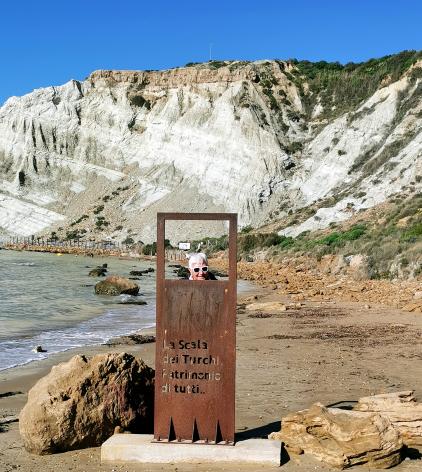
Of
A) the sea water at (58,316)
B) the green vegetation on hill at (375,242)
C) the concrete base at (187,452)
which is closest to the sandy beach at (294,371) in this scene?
the concrete base at (187,452)

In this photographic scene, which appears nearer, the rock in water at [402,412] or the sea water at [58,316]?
the rock in water at [402,412]

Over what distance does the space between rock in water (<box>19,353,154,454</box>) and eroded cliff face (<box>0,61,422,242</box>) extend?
169ft

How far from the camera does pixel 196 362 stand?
600 cm

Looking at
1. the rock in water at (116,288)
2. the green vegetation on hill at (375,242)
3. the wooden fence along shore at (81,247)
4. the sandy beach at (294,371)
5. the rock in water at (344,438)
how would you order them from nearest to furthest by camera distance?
the rock in water at (344,438) → the sandy beach at (294,371) → the green vegetation on hill at (375,242) → the rock in water at (116,288) → the wooden fence along shore at (81,247)

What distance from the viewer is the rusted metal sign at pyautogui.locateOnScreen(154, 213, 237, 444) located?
5.96 metres

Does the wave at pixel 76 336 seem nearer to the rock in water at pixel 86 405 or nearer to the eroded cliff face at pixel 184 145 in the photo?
the rock in water at pixel 86 405

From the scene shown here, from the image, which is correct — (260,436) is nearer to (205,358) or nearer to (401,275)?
(205,358)

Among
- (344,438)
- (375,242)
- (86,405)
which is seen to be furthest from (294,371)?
(375,242)

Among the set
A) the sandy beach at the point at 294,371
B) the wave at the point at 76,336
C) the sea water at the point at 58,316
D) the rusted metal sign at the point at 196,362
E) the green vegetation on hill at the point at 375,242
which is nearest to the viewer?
the rusted metal sign at the point at 196,362

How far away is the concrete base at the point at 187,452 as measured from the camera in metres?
5.77

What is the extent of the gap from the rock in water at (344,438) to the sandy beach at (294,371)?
0.11 m

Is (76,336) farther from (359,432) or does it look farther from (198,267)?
(359,432)

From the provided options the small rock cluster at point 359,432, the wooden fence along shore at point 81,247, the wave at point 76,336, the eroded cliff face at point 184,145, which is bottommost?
the wave at point 76,336

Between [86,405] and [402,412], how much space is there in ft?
9.67
